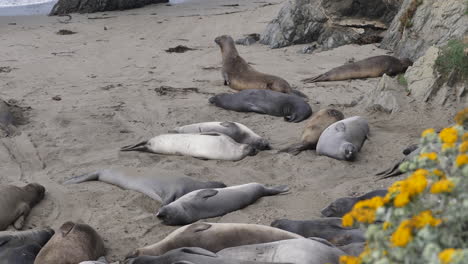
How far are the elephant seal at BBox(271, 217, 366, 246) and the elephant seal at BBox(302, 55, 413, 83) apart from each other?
18.1ft

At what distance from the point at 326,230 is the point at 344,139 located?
2303 millimetres

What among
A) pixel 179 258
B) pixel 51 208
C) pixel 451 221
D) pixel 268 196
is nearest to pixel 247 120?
pixel 268 196

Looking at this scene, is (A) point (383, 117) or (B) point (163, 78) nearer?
(A) point (383, 117)

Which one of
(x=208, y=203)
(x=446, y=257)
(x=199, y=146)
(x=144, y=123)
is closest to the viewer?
(x=446, y=257)

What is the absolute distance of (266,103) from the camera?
8562mm

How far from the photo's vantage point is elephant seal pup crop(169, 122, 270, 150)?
7117mm

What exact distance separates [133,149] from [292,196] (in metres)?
2.25

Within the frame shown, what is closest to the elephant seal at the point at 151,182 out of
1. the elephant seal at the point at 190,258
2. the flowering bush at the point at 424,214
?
the elephant seal at the point at 190,258

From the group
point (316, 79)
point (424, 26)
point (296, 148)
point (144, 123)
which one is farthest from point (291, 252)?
point (424, 26)

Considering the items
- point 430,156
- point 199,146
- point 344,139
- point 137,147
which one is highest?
point 430,156

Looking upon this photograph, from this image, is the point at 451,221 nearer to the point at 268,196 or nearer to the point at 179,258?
the point at 179,258

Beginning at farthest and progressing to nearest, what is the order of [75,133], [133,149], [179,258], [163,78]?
[163,78]
[75,133]
[133,149]
[179,258]

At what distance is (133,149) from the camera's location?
23.6ft

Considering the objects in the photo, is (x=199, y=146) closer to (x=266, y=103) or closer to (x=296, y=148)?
(x=296, y=148)
